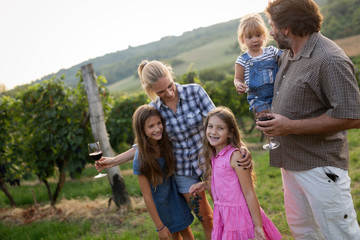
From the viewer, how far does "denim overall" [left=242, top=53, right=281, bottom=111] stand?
8.92ft

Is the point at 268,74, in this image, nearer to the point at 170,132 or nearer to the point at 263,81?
the point at 263,81

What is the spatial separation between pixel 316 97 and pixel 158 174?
59.9 inches

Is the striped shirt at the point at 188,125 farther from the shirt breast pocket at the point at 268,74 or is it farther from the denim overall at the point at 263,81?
the shirt breast pocket at the point at 268,74

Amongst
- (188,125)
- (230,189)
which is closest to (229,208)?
(230,189)

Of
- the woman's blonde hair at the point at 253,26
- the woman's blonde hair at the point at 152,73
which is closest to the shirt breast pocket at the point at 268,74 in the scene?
the woman's blonde hair at the point at 253,26

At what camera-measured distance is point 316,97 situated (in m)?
1.94

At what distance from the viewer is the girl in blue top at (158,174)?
8.65 feet

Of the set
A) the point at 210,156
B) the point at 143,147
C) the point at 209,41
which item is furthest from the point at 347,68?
the point at 209,41

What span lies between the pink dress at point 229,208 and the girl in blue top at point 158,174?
0.51 m

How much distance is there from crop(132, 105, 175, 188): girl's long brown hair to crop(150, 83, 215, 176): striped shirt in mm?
76

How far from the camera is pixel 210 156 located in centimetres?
248

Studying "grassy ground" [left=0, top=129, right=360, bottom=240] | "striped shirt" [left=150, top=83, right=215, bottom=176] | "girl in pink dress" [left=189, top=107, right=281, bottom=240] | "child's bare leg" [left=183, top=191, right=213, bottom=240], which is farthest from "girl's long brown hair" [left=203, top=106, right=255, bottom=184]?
"grassy ground" [left=0, top=129, right=360, bottom=240]

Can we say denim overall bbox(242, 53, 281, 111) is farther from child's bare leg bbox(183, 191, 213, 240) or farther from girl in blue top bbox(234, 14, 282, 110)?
child's bare leg bbox(183, 191, 213, 240)

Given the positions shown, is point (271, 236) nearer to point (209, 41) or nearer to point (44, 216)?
point (44, 216)
